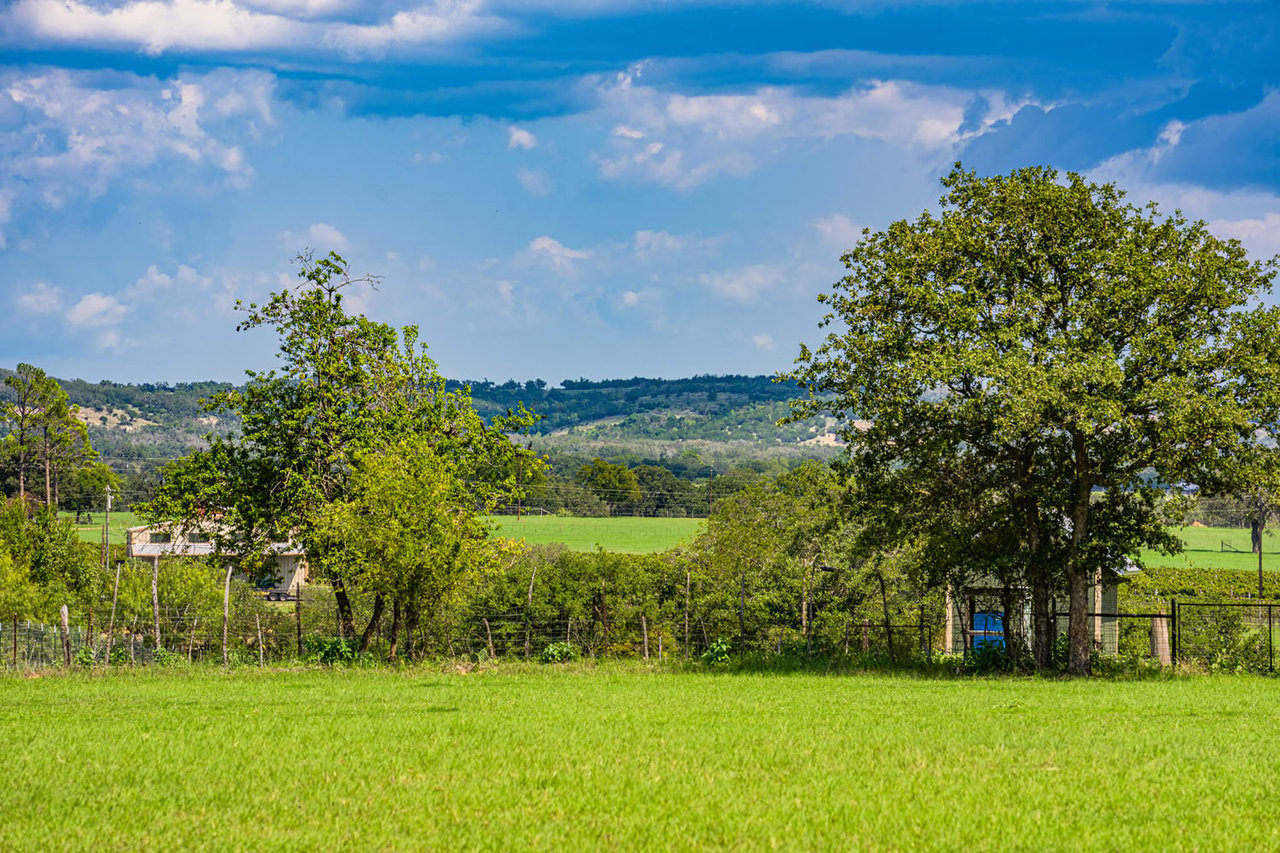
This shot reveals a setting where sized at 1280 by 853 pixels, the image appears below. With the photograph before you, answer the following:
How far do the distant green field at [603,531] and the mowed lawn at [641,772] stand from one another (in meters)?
80.4

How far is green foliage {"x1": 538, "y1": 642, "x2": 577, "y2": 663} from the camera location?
27484 millimetres

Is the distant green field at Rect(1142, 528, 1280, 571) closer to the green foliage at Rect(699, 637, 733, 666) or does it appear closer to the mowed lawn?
the green foliage at Rect(699, 637, 733, 666)

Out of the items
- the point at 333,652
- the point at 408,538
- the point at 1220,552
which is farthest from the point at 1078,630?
the point at 1220,552

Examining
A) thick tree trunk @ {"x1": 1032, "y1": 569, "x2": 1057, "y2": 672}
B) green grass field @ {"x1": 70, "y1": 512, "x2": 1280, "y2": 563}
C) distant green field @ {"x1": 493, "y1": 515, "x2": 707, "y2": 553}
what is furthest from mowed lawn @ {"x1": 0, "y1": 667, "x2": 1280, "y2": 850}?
distant green field @ {"x1": 493, "y1": 515, "x2": 707, "y2": 553}

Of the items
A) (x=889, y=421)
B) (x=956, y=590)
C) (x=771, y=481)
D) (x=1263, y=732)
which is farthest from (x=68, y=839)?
(x=771, y=481)

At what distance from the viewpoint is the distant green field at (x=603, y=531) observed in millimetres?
103062

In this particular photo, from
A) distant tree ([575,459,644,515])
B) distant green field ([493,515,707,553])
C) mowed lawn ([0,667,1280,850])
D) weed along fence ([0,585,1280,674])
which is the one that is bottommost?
weed along fence ([0,585,1280,674])

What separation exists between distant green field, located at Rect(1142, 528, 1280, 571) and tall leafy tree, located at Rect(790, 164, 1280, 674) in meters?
50.0

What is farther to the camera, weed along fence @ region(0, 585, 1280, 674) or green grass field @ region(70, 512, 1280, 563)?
green grass field @ region(70, 512, 1280, 563)

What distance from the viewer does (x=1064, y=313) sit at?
23109 mm

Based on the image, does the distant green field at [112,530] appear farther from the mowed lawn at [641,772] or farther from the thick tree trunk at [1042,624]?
the mowed lawn at [641,772]

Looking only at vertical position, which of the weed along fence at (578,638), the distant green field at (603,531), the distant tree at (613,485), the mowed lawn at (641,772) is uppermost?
the distant tree at (613,485)

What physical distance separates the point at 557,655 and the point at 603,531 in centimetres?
8960

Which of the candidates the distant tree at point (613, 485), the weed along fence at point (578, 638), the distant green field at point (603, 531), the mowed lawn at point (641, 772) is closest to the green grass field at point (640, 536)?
the distant green field at point (603, 531)
